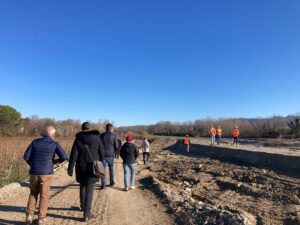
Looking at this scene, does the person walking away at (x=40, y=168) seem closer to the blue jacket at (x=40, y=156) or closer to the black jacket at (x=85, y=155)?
the blue jacket at (x=40, y=156)

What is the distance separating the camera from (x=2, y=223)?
25.5 ft

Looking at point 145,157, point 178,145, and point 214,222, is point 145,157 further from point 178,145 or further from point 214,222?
point 178,145

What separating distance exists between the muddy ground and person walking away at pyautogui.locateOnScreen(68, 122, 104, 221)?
216 cm

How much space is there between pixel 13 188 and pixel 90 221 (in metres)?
5.59

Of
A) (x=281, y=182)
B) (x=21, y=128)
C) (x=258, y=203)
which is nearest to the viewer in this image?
(x=258, y=203)

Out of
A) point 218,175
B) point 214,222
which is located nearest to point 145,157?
point 218,175

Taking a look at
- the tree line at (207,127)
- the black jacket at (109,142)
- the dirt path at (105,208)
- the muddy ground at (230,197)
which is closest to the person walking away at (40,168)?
Answer: the dirt path at (105,208)

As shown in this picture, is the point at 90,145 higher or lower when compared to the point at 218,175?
higher

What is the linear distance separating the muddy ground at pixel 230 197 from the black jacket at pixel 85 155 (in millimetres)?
2372

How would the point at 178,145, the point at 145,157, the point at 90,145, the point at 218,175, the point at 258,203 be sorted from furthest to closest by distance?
the point at 178,145, the point at 145,157, the point at 218,175, the point at 258,203, the point at 90,145

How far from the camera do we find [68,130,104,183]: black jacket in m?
7.98

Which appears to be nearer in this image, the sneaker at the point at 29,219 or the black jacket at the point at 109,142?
the sneaker at the point at 29,219

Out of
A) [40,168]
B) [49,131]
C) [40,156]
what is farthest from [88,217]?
[49,131]

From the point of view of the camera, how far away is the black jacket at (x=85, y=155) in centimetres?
798
